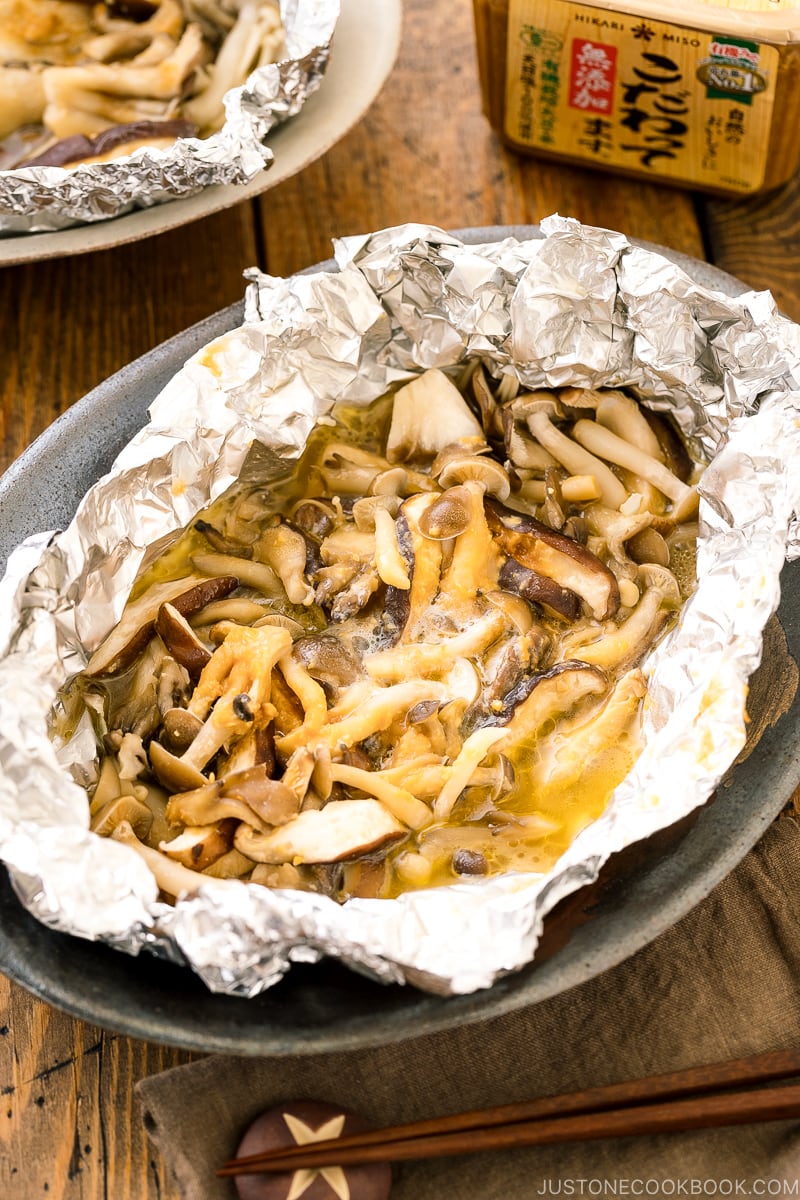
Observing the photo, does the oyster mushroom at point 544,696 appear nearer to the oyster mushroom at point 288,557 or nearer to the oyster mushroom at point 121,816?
the oyster mushroom at point 288,557

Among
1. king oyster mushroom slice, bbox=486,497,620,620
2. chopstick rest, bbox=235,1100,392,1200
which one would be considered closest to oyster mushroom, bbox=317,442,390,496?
king oyster mushroom slice, bbox=486,497,620,620

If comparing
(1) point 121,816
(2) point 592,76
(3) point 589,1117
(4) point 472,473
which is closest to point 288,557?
(4) point 472,473

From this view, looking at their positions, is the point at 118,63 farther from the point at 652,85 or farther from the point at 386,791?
the point at 386,791

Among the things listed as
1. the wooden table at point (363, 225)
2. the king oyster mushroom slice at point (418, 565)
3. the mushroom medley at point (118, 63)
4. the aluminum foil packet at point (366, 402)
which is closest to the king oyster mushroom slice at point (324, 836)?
the aluminum foil packet at point (366, 402)

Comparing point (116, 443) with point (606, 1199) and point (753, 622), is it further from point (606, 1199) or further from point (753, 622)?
point (606, 1199)

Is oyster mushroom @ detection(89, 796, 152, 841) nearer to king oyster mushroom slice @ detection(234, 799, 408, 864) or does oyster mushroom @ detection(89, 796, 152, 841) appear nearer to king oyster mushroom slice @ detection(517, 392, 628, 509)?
king oyster mushroom slice @ detection(234, 799, 408, 864)
